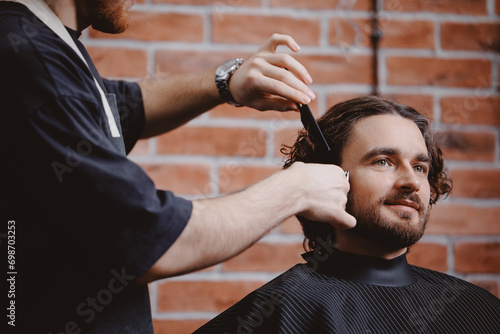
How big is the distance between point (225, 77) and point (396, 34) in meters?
0.72

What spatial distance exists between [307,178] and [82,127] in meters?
0.38

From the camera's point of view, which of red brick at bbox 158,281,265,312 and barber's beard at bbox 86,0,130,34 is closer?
barber's beard at bbox 86,0,130,34

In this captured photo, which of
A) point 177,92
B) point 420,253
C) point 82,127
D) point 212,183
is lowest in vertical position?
point 420,253

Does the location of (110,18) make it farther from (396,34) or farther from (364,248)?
(396,34)

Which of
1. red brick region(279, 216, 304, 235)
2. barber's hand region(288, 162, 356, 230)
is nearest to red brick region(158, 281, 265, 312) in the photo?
red brick region(279, 216, 304, 235)

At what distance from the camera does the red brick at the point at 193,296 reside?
4.75 feet

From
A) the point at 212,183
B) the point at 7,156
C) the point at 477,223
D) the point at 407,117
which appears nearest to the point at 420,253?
the point at 477,223

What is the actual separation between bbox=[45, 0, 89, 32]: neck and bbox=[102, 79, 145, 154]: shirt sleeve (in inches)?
9.5

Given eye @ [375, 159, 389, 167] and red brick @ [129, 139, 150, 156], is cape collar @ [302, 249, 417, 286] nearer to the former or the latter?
eye @ [375, 159, 389, 167]

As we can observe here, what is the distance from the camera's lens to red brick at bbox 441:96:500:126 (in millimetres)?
1523

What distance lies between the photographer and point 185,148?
1.46m

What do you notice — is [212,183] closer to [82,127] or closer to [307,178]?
[307,178]

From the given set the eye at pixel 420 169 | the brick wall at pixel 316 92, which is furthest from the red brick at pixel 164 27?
the eye at pixel 420 169

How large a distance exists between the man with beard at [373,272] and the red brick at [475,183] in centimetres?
36
